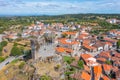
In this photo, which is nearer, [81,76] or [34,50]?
[81,76]

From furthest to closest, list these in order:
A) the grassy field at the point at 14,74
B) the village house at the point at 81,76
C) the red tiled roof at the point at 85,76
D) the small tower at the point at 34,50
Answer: the small tower at the point at 34,50 → the red tiled roof at the point at 85,76 → the grassy field at the point at 14,74 → the village house at the point at 81,76

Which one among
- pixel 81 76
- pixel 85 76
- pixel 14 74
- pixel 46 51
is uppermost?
pixel 46 51

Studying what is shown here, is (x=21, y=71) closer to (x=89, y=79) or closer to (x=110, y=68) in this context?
(x=89, y=79)

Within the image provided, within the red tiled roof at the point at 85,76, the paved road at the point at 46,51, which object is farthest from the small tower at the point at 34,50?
the red tiled roof at the point at 85,76

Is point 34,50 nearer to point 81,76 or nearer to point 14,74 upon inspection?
point 14,74

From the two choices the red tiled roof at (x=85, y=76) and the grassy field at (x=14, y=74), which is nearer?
the grassy field at (x=14, y=74)

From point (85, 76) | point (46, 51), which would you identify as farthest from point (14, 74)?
point (85, 76)

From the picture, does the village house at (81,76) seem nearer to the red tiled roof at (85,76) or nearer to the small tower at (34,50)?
the red tiled roof at (85,76)

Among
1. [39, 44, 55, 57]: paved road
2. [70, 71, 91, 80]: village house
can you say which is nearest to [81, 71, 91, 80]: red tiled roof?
[70, 71, 91, 80]: village house

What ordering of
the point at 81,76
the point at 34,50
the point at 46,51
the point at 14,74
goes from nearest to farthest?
1. the point at 81,76
2. the point at 46,51
3. the point at 34,50
4. the point at 14,74

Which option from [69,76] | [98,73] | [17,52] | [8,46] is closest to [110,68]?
[98,73]

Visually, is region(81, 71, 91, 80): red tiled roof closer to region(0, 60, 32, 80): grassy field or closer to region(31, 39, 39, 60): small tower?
region(31, 39, 39, 60): small tower
